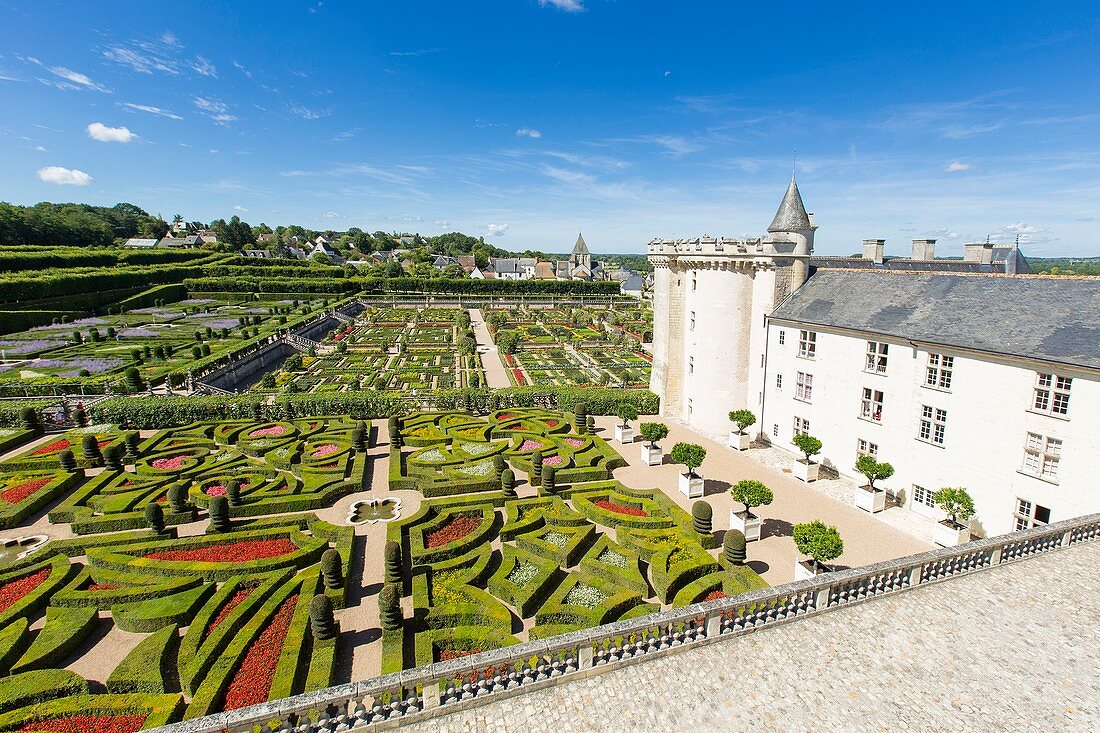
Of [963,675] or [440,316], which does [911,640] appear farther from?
[440,316]

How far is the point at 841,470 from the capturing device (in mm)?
26703

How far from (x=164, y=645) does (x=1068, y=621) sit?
2284cm

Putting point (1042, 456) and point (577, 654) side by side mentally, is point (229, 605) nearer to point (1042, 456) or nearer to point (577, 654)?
point (577, 654)

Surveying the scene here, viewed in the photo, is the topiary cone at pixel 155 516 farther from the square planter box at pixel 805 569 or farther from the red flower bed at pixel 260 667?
the square planter box at pixel 805 569

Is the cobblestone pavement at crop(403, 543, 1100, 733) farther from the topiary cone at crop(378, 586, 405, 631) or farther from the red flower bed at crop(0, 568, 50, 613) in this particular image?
the red flower bed at crop(0, 568, 50, 613)

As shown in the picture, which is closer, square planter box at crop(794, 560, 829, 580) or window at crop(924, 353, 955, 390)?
square planter box at crop(794, 560, 829, 580)

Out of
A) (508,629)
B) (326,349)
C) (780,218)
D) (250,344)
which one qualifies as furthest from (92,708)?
(326,349)

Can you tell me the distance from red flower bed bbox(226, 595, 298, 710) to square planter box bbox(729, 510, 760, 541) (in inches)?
644

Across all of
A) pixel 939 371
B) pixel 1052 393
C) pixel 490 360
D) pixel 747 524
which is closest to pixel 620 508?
pixel 747 524

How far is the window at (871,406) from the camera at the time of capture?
24750mm

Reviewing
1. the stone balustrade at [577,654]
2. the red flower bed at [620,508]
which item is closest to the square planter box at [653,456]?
the red flower bed at [620,508]

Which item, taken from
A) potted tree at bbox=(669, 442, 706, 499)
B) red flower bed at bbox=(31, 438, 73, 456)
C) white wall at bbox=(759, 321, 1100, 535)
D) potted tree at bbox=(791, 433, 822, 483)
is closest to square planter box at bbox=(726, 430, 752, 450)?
white wall at bbox=(759, 321, 1100, 535)

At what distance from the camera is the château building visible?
18.5 m

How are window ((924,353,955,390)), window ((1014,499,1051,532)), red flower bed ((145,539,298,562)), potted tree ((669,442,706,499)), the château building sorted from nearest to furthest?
1. red flower bed ((145,539,298,562))
2. the château building
3. window ((1014,499,1051,532))
4. window ((924,353,955,390))
5. potted tree ((669,442,706,499))
